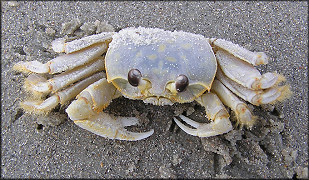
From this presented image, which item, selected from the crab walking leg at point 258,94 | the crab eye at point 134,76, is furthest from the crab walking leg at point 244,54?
the crab eye at point 134,76

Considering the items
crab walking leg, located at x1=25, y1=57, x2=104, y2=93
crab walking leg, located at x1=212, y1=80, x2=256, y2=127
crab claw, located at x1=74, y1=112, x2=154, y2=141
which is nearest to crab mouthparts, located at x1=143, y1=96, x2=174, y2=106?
crab claw, located at x1=74, y1=112, x2=154, y2=141

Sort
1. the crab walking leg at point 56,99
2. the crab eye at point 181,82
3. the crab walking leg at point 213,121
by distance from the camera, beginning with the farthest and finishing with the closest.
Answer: the crab walking leg at point 56,99, the crab walking leg at point 213,121, the crab eye at point 181,82

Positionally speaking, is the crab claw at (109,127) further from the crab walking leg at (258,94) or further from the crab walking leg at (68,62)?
the crab walking leg at (258,94)

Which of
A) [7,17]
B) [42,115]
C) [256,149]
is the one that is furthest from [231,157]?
[7,17]

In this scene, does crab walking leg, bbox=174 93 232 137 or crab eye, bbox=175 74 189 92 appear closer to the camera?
crab eye, bbox=175 74 189 92

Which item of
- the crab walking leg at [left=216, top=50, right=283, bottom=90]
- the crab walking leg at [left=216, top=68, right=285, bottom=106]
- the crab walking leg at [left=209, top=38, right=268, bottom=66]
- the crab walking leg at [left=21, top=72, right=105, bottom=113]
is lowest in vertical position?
the crab walking leg at [left=21, top=72, right=105, bottom=113]

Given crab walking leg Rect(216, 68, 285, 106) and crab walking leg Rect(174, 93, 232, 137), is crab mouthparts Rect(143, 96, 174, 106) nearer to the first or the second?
crab walking leg Rect(174, 93, 232, 137)

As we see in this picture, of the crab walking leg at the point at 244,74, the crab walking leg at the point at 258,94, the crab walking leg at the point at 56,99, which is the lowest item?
the crab walking leg at the point at 56,99
